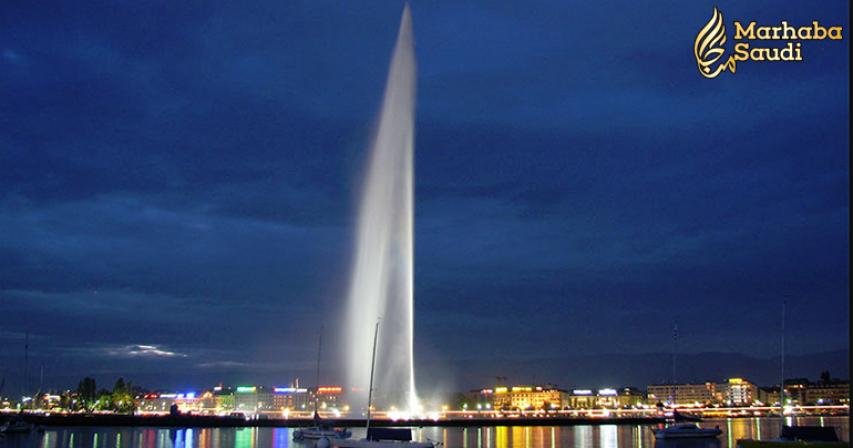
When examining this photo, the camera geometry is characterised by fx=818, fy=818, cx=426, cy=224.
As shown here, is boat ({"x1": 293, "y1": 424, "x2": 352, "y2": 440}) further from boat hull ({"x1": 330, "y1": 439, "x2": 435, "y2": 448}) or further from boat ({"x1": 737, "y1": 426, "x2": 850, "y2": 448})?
boat ({"x1": 737, "y1": 426, "x2": 850, "y2": 448})

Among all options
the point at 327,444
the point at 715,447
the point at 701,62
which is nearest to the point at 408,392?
the point at 715,447

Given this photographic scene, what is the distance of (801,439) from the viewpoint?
1720 inches

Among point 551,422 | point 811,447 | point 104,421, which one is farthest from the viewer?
point 551,422

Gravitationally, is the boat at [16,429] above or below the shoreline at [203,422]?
above

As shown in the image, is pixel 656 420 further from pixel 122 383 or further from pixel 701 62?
pixel 701 62

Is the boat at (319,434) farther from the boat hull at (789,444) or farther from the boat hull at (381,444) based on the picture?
the boat hull at (789,444)

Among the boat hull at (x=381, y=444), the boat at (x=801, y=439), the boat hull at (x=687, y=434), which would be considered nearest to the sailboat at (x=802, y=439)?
the boat at (x=801, y=439)

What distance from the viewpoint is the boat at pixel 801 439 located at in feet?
124

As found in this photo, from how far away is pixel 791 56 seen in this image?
21.9 m

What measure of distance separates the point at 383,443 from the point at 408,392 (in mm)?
47733

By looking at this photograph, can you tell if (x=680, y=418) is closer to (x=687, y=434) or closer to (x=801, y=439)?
(x=687, y=434)

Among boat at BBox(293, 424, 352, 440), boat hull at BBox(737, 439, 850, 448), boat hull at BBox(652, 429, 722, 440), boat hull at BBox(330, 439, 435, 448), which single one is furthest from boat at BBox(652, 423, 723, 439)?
boat hull at BBox(737, 439, 850, 448)

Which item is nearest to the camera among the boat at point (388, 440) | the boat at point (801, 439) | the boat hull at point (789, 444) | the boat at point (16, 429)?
the boat hull at point (789, 444)

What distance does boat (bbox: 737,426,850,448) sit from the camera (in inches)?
1484
